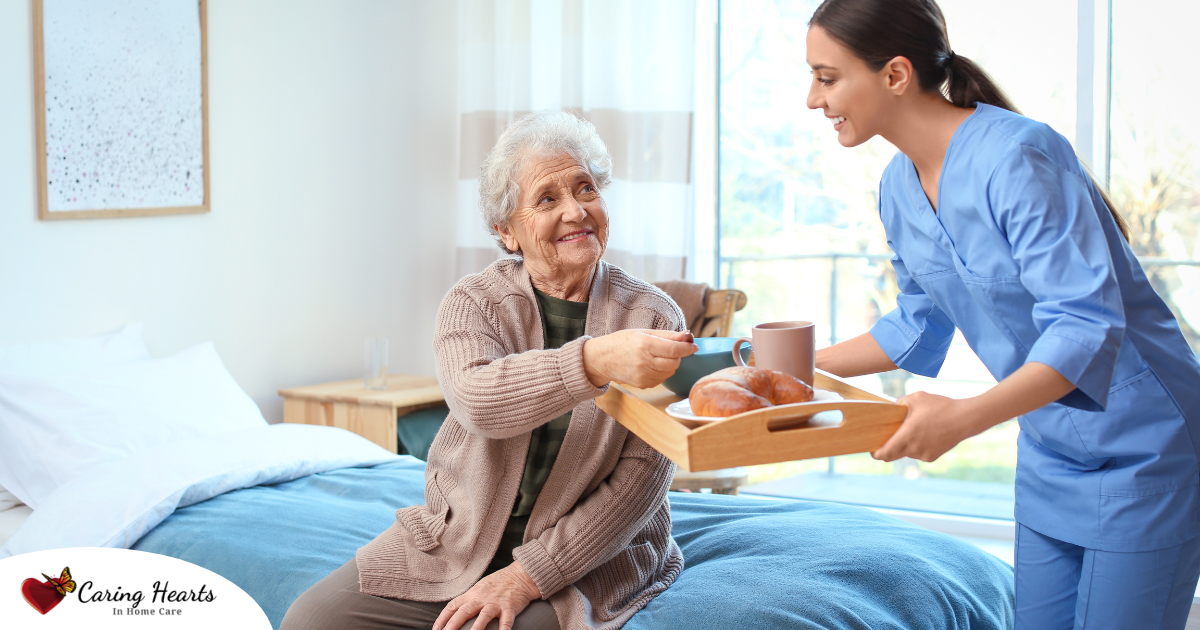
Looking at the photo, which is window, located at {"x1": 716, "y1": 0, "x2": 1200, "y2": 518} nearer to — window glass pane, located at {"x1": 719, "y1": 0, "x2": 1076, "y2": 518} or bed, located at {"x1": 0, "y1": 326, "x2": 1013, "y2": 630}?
window glass pane, located at {"x1": 719, "y1": 0, "x2": 1076, "y2": 518}

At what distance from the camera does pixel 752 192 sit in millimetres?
4160

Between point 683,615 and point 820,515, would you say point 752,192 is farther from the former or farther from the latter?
point 683,615

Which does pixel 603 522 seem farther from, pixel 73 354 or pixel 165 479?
pixel 73 354

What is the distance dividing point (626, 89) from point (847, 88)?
2446mm

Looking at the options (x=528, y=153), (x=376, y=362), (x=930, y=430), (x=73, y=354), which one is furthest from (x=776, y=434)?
(x=376, y=362)

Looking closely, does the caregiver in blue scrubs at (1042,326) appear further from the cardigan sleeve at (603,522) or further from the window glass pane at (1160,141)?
the window glass pane at (1160,141)

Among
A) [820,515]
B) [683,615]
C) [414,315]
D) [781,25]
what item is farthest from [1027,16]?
[683,615]

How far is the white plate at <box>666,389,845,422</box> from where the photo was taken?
116 centimetres

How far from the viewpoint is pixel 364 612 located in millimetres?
1557

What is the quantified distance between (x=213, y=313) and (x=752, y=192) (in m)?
2.23

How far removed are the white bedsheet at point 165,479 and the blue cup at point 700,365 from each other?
1.37 m

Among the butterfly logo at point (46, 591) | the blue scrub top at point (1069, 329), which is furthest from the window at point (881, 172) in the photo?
the butterfly logo at point (46, 591)

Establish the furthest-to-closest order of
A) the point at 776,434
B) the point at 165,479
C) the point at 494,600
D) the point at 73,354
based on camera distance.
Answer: the point at 73,354
the point at 165,479
the point at 494,600
the point at 776,434

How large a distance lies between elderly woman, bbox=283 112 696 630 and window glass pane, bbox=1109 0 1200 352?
8.07ft
